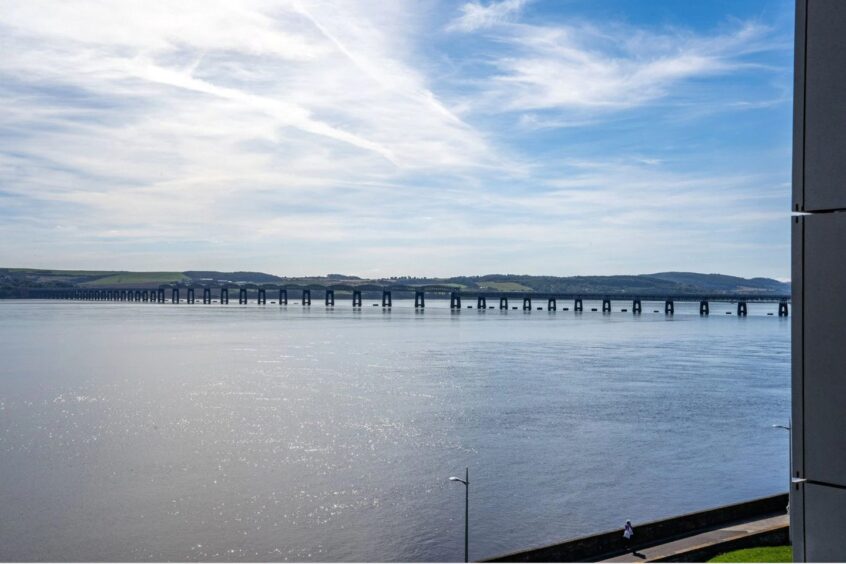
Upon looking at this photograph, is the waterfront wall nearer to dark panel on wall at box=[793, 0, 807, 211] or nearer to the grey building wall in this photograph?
the grey building wall

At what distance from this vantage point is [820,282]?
352cm

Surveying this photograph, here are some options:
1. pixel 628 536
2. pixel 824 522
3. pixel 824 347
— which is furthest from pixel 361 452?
pixel 824 347

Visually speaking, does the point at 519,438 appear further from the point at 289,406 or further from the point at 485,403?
the point at 289,406

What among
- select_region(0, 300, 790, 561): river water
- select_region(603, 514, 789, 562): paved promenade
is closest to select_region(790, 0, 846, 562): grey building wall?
select_region(603, 514, 789, 562): paved promenade

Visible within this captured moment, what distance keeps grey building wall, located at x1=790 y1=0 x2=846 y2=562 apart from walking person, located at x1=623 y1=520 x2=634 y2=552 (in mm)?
18546

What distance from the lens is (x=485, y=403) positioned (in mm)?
53219

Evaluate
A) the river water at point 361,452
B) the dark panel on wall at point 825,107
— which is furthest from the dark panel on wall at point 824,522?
the river water at point 361,452

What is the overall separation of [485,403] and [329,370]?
23171mm

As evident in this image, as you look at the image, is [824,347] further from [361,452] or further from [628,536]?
[361,452]

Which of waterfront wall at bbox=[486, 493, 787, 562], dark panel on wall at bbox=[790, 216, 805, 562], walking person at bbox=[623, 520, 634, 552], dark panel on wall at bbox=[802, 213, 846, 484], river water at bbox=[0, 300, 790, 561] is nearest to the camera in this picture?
dark panel on wall at bbox=[802, 213, 846, 484]

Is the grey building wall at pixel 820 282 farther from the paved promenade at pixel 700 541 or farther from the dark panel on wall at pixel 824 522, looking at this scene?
the paved promenade at pixel 700 541

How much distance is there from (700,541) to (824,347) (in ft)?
65.9

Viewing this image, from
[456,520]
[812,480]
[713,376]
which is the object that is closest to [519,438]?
[456,520]

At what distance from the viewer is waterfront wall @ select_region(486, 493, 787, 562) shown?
805 inches
